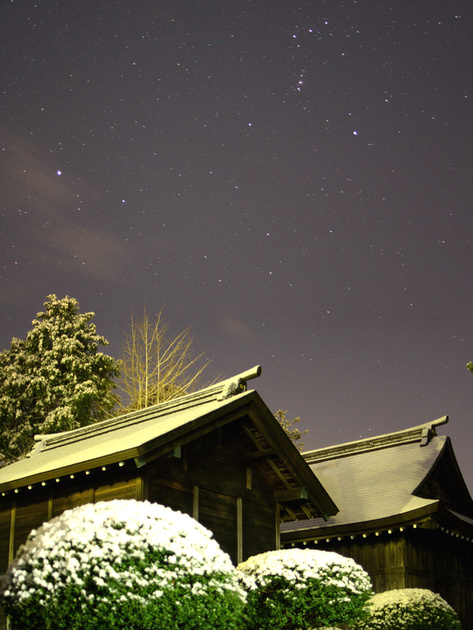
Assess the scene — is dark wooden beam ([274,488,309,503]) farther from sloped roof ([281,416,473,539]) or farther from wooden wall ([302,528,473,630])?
wooden wall ([302,528,473,630])

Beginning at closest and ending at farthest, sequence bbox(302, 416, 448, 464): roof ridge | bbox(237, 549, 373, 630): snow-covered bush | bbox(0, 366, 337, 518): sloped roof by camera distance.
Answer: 1. bbox(237, 549, 373, 630): snow-covered bush
2. bbox(0, 366, 337, 518): sloped roof
3. bbox(302, 416, 448, 464): roof ridge

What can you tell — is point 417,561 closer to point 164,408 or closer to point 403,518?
point 403,518

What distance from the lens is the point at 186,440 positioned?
47.7 ft

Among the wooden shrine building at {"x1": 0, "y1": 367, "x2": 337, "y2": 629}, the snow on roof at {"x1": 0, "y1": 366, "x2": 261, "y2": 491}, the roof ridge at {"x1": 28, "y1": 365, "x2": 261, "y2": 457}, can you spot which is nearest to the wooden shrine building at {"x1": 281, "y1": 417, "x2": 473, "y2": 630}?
the wooden shrine building at {"x1": 0, "y1": 367, "x2": 337, "y2": 629}

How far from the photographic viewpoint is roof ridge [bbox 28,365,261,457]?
16828mm

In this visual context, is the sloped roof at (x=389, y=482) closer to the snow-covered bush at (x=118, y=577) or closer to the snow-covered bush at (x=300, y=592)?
the snow-covered bush at (x=300, y=592)

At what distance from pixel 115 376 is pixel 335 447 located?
14.7m

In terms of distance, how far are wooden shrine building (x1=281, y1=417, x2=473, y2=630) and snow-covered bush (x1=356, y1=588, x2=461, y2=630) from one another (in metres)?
3.29

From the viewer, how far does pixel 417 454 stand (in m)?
24.5

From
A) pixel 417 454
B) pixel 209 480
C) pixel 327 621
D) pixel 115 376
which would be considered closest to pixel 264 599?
pixel 327 621

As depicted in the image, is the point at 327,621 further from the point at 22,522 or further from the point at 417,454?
Answer: the point at 417,454

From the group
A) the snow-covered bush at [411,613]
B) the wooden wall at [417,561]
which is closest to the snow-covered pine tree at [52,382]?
the wooden wall at [417,561]

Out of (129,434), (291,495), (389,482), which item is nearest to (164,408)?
(129,434)

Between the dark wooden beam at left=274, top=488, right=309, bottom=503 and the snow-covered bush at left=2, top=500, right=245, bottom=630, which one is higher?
the dark wooden beam at left=274, top=488, right=309, bottom=503
